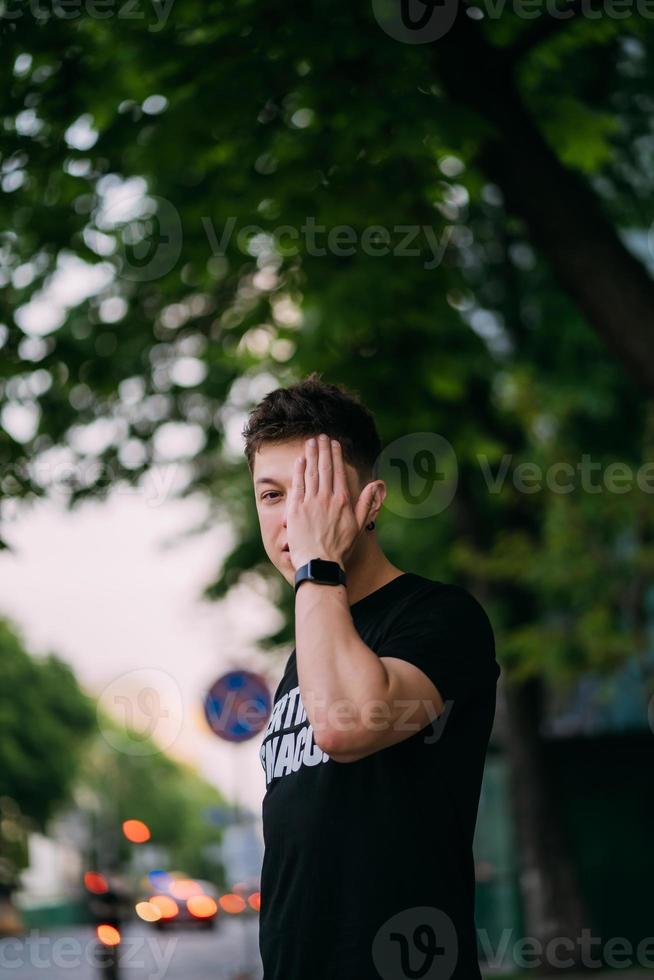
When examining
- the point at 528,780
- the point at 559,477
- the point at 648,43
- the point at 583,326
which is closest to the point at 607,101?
the point at 648,43

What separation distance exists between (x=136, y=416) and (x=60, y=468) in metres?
1.28

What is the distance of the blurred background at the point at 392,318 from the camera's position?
24.2 ft

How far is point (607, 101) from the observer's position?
14.2 m

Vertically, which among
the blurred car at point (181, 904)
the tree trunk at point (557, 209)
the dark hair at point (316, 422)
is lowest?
the blurred car at point (181, 904)

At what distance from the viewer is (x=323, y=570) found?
2592 millimetres

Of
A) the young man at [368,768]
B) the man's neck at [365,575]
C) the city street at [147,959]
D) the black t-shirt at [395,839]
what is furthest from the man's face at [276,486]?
the city street at [147,959]

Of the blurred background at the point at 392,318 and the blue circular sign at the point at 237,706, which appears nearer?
the blurred background at the point at 392,318

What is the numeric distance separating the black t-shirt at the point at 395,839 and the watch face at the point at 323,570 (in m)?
0.16

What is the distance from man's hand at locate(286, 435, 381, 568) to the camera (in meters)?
2.63

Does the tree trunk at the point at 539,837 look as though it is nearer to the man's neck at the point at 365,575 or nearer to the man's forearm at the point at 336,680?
the man's neck at the point at 365,575

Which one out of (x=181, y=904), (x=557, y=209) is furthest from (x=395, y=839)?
(x=181, y=904)

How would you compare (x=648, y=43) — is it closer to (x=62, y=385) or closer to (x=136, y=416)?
(x=136, y=416)

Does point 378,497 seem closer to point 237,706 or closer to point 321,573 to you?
point 321,573

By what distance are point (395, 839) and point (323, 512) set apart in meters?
0.60
